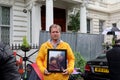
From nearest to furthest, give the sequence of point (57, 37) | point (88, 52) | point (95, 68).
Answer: point (57, 37) → point (95, 68) → point (88, 52)

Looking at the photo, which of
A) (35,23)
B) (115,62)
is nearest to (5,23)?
(35,23)

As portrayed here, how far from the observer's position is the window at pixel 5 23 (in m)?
20.6

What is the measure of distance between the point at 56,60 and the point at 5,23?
1645 cm

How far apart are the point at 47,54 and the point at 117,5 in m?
26.7

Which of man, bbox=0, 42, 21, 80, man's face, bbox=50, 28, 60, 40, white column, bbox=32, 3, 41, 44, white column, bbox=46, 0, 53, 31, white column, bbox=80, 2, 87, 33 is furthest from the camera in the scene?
white column, bbox=80, 2, 87, 33

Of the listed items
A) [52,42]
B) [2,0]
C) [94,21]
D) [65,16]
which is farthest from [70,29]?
[52,42]

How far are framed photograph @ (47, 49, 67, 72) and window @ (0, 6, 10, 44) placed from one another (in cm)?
1613

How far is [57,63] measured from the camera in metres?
4.85

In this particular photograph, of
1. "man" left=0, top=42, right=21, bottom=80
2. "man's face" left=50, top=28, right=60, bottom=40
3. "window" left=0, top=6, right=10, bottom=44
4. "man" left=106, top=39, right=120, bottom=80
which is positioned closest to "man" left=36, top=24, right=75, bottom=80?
"man's face" left=50, top=28, right=60, bottom=40

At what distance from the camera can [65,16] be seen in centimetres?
2414

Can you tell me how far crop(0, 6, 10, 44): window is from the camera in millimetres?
20641

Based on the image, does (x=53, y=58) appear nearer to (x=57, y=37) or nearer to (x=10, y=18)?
(x=57, y=37)

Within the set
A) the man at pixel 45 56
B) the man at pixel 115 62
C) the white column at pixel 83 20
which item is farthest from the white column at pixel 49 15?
the man at pixel 45 56

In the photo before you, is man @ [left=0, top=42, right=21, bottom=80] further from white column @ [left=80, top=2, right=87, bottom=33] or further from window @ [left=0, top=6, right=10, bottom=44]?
white column @ [left=80, top=2, right=87, bottom=33]
